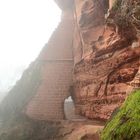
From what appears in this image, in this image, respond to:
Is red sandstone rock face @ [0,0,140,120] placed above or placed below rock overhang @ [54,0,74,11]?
below

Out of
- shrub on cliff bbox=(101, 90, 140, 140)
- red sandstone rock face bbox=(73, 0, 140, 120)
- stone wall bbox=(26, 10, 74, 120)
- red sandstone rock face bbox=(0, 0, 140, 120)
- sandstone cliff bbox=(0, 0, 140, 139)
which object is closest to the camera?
shrub on cliff bbox=(101, 90, 140, 140)

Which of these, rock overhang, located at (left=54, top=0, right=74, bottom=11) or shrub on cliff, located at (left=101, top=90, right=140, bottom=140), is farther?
rock overhang, located at (left=54, top=0, right=74, bottom=11)

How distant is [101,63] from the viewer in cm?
1551

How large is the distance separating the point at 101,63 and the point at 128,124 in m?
9.17

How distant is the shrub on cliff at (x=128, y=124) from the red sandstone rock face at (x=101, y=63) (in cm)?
563

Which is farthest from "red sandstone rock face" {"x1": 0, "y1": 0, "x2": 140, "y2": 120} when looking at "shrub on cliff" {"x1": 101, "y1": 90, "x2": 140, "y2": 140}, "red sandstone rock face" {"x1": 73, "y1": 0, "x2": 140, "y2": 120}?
"shrub on cliff" {"x1": 101, "y1": 90, "x2": 140, "y2": 140}

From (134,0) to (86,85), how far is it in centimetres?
715

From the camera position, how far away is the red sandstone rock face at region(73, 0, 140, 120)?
13.5m

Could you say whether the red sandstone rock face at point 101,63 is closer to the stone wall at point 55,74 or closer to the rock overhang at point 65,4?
the stone wall at point 55,74

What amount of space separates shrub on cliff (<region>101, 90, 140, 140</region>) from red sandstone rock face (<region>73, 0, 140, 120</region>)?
5.63 m

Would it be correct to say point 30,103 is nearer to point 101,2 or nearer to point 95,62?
point 95,62

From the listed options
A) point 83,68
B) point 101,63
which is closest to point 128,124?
point 101,63

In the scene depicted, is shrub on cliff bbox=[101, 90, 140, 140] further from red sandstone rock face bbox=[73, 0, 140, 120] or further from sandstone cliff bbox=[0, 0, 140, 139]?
red sandstone rock face bbox=[73, 0, 140, 120]

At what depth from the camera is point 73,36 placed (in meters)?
21.3
